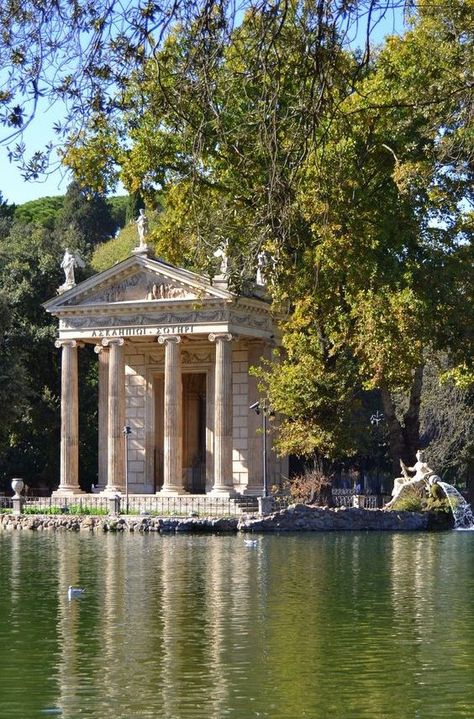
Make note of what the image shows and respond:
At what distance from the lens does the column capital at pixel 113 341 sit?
57.1m

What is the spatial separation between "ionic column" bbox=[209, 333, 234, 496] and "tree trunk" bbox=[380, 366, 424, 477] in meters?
6.37

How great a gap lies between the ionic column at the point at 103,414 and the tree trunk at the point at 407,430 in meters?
13.1

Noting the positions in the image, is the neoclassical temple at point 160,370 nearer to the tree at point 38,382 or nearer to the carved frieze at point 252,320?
the carved frieze at point 252,320

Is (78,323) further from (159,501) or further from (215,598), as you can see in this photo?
(215,598)

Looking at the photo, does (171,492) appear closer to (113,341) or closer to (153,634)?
(113,341)

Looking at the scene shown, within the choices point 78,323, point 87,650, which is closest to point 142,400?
point 78,323

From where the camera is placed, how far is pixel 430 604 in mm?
21781

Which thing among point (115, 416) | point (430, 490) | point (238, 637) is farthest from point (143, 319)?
point (238, 637)

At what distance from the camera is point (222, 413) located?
179 ft

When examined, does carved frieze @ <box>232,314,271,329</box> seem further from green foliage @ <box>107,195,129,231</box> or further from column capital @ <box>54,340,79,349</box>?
green foliage @ <box>107,195,129,231</box>

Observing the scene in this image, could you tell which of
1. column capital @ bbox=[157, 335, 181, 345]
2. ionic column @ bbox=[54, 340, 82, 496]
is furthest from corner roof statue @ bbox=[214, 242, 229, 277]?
ionic column @ bbox=[54, 340, 82, 496]

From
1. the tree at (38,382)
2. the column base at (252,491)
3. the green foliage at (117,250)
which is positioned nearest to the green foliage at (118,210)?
the green foliage at (117,250)

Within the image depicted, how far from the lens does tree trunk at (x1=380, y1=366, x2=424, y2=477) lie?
51.8m

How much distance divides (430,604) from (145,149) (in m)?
22.7
